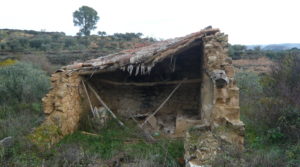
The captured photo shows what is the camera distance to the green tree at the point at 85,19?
93.0 ft

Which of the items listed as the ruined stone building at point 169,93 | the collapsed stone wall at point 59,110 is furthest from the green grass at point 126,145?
the ruined stone building at point 169,93

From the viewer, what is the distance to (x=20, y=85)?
995 centimetres

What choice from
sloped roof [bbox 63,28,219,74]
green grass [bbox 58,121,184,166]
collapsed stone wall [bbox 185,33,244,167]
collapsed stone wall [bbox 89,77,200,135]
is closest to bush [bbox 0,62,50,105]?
collapsed stone wall [bbox 89,77,200,135]

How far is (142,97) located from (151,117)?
0.88 meters

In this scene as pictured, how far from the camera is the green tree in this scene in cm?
2836

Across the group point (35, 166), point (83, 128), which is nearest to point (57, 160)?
point (35, 166)

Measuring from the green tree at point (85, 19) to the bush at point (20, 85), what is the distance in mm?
18465

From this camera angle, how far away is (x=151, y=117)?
7250 millimetres

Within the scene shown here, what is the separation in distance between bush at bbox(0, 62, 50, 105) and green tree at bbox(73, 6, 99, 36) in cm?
1846

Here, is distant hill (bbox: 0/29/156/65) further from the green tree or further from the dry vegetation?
the dry vegetation

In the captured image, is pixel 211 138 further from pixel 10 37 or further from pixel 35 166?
pixel 10 37

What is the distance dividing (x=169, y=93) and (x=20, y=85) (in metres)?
6.51

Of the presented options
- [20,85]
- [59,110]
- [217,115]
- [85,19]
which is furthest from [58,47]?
[217,115]

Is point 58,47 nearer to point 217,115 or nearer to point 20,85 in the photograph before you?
point 20,85
